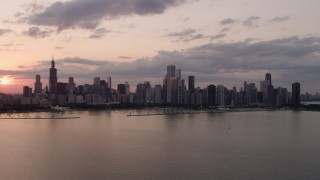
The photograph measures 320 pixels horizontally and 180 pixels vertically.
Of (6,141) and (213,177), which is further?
(6,141)

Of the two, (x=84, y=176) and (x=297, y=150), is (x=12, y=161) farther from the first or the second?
(x=297, y=150)

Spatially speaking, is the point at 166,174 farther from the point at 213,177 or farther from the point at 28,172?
the point at 28,172

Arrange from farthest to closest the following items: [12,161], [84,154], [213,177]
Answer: [84,154]
[12,161]
[213,177]

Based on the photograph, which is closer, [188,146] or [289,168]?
[289,168]

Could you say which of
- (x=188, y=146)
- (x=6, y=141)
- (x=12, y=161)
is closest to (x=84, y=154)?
(x=12, y=161)

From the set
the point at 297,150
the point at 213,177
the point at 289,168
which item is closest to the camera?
the point at 213,177

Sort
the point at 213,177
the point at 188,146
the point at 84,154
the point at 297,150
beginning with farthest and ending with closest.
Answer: the point at 188,146
the point at 297,150
the point at 84,154
the point at 213,177

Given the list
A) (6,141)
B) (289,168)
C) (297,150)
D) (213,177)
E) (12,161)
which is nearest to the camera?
(213,177)

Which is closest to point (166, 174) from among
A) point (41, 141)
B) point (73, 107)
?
point (41, 141)
